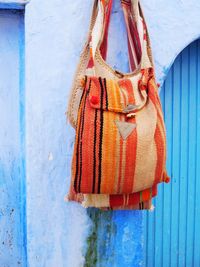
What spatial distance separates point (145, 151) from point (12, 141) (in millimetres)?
636

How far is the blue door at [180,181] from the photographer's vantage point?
206 centimetres

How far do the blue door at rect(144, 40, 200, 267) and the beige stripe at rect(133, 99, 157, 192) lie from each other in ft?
1.79

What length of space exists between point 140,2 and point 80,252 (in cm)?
111

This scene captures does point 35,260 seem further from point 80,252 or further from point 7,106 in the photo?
point 7,106

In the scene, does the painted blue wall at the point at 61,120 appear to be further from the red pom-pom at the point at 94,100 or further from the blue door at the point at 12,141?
the red pom-pom at the point at 94,100

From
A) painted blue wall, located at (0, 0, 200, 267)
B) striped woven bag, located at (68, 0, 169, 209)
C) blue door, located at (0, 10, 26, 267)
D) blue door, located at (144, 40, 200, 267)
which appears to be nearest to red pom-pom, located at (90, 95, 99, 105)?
striped woven bag, located at (68, 0, 169, 209)

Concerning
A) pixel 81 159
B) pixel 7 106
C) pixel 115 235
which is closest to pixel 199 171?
pixel 115 235

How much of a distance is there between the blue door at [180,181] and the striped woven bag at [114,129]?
0.45 metres

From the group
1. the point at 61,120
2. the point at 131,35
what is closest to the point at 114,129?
the point at 61,120

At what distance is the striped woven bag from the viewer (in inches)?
57.8

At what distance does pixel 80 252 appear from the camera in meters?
1.84

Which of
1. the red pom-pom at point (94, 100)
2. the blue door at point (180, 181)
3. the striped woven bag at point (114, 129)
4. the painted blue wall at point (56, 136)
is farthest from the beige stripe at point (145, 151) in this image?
the blue door at point (180, 181)

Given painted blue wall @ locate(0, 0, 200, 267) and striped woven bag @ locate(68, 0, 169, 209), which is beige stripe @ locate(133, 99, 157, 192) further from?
painted blue wall @ locate(0, 0, 200, 267)

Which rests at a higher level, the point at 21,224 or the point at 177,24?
the point at 177,24
